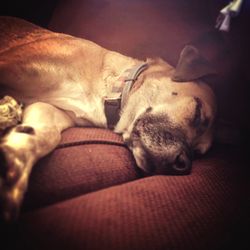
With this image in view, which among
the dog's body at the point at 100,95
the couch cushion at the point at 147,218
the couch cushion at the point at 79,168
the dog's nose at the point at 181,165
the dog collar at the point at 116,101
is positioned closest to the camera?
the couch cushion at the point at 147,218

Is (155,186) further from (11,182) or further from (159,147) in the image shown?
(11,182)

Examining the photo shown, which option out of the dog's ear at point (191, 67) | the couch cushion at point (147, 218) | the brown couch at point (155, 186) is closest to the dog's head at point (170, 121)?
the dog's ear at point (191, 67)

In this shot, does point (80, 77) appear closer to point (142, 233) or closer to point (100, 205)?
point (100, 205)

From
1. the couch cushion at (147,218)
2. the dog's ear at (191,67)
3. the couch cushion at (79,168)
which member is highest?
the dog's ear at (191,67)

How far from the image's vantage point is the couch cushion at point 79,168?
47.7 inches

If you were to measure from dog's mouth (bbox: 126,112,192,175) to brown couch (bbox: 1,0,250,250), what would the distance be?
3.1 inches

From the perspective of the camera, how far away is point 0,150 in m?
1.11

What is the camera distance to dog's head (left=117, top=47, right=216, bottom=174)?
1.73 m

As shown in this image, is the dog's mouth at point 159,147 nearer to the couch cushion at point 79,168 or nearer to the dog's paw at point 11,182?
the couch cushion at point 79,168

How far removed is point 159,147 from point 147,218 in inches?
27.6

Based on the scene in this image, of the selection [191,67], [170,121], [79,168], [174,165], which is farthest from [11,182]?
[191,67]

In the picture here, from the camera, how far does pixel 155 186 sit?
1.37m

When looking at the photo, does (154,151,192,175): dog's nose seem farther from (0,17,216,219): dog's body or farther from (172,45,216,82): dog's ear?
(172,45,216,82): dog's ear

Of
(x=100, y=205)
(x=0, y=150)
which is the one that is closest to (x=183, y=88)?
(x=100, y=205)
